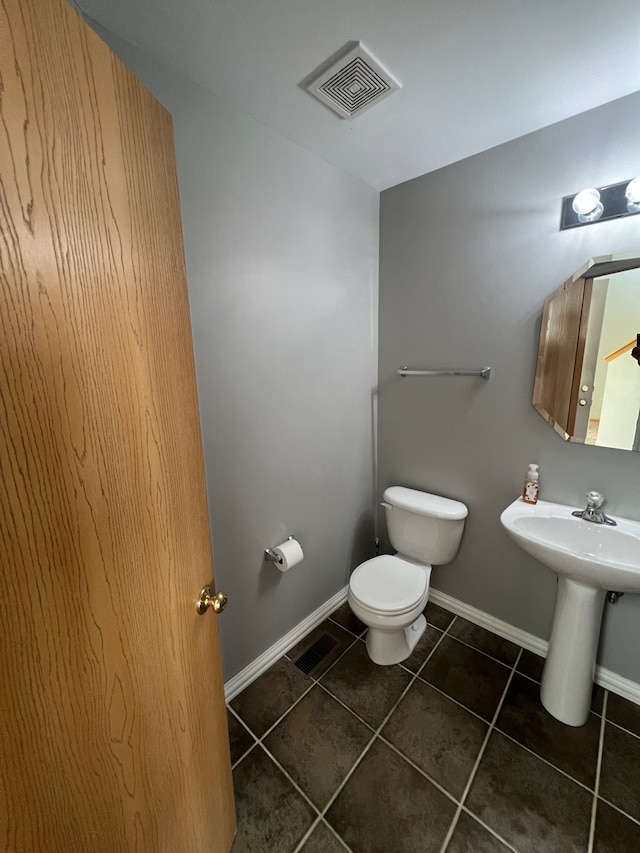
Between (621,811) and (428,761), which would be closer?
(621,811)

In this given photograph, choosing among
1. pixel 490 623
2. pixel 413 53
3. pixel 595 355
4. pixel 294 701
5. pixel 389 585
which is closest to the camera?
pixel 413 53

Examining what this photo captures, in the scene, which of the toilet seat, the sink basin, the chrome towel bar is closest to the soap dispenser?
the sink basin

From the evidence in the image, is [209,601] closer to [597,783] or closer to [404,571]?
[404,571]

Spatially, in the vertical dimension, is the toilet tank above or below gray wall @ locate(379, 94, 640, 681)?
below

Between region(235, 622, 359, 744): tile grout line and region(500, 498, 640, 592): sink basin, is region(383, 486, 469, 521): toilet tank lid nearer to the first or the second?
region(500, 498, 640, 592): sink basin

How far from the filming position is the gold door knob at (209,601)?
2.74 ft

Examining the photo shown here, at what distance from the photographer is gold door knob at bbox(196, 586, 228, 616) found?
84 centimetres

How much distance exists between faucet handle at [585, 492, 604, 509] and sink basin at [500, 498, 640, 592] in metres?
0.07

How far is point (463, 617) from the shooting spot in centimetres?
193

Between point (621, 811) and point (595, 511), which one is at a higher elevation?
point (595, 511)

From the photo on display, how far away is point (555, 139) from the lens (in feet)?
4.33

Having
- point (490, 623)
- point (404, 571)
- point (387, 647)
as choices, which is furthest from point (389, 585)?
point (490, 623)

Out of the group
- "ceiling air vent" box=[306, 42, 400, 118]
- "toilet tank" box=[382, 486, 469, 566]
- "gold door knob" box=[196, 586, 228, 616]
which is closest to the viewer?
"gold door knob" box=[196, 586, 228, 616]

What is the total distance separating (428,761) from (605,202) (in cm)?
219
